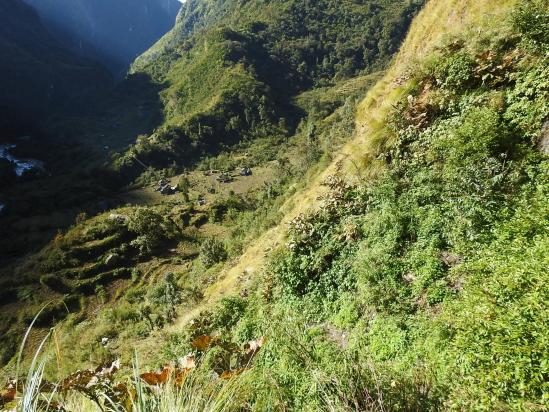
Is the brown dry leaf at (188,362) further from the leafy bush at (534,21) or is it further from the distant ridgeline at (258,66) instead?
the distant ridgeline at (258,66)

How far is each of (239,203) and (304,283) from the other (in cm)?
5022

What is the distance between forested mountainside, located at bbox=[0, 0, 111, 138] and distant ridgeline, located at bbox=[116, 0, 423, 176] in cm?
3101

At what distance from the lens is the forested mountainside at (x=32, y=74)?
471ft

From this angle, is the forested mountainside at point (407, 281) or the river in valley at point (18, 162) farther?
the river in valley at point (18, 162)

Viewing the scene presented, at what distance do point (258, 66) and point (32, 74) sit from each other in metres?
93.7

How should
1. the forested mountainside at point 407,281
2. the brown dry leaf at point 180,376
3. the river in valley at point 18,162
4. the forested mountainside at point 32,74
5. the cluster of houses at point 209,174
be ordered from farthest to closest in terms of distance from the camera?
the forested mountainside at point 32,74 < the river in valley at point 18,162 < the cluster of houses at point 209,174 < the forested mountainside at point 407,281 < the brown dry leaf at point 180,376

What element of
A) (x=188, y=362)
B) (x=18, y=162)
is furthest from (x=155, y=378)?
(x=18, y=162)

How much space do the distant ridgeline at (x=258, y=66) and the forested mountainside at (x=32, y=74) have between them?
31012 millimetres

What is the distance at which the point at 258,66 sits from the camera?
142 meters

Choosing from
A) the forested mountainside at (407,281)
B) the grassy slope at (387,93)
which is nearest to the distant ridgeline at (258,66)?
the grassy slope at (387,93)

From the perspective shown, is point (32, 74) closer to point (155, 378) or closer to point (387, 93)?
point (387, 93)

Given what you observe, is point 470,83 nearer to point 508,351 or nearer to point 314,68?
point 508,351

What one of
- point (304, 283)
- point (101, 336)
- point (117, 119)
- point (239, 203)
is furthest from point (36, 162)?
point (304, 283)

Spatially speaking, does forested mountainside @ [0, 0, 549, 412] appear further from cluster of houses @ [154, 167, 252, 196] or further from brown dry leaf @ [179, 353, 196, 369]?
cluster of houses @ [154, 167, 252, 196]
